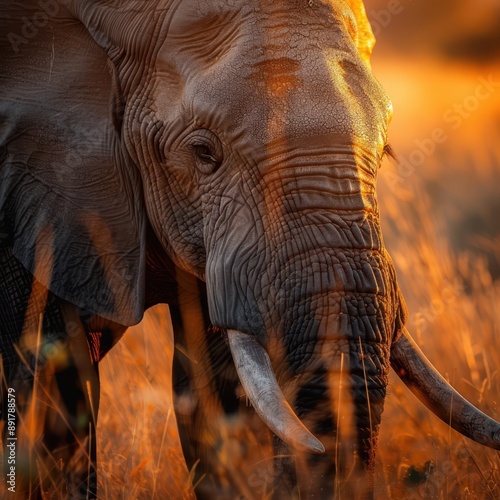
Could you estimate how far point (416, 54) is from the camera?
480 inches

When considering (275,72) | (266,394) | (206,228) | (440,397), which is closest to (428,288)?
(440,397)

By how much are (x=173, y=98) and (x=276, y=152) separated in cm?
46

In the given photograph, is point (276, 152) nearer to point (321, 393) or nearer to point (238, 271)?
point (238, 271)

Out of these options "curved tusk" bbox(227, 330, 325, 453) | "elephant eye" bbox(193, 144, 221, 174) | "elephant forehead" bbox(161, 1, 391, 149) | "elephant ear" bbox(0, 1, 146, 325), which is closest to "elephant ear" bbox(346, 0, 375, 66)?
"elephant forehead" bbox(161, 1, 391, 149)

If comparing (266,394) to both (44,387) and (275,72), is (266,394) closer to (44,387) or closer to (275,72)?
(275,72)

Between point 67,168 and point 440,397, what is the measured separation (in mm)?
1414

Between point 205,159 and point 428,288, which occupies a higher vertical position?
point 205,159

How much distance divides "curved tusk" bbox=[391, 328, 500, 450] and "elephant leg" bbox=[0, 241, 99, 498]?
107cm

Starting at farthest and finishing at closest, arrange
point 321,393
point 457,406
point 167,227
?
point 167,227 → point 457,406 → point 321,393

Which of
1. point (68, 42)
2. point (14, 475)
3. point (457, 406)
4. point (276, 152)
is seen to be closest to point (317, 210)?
point (276, 152)

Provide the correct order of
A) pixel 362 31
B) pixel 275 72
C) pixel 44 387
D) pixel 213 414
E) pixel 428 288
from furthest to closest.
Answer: pixel 428 288 → pixel 213 414 → pixel 44 387 → pixel 362 31 → pixel 275 72

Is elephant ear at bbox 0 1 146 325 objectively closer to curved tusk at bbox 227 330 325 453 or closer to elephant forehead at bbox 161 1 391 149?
elephant forehead at bbox 161 1 391 149

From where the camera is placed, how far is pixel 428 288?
637 cm

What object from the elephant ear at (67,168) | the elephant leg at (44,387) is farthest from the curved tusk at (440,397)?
the elephant leg at (44,387)
